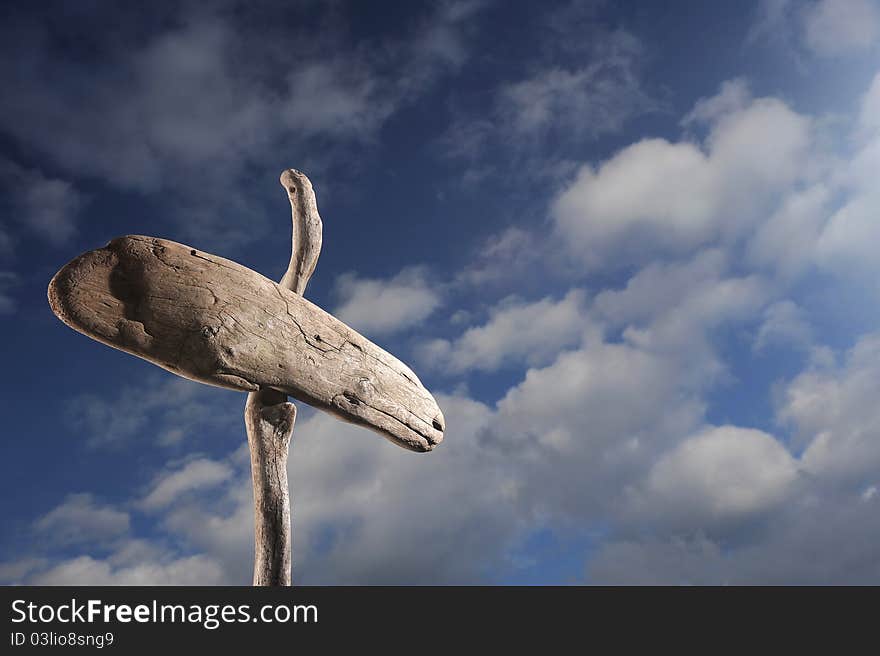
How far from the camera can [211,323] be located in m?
2.63

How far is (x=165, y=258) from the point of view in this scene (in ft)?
8.72

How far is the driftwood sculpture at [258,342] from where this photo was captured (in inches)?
101

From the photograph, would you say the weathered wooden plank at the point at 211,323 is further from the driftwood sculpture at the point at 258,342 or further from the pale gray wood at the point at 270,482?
the pale gray wood at the point at 270,482

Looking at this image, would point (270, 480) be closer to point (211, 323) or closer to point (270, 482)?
point (270, 482)

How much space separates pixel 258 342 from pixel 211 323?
0.21 metres

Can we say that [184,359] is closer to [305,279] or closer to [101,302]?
[101,302]

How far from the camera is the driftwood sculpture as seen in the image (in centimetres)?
257

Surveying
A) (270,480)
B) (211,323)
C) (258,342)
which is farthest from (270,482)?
(211,323)

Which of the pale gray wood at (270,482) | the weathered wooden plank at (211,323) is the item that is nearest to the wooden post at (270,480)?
the pale gray wood at (270,482)

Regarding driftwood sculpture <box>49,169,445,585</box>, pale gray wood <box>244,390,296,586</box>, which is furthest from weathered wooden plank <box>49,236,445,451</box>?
pale gray wood <box>244,390,296,586</box>

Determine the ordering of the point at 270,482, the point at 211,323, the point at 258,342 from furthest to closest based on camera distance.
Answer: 1. the point at 270,482
2. the point at 258,342
3. the point at 211,323

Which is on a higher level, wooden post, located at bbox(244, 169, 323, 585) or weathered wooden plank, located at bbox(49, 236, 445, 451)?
weathered wooden plank, located at bbox(49, 236, 445, 451)

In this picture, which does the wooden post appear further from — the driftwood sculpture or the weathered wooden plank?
the weathered wooden plank
